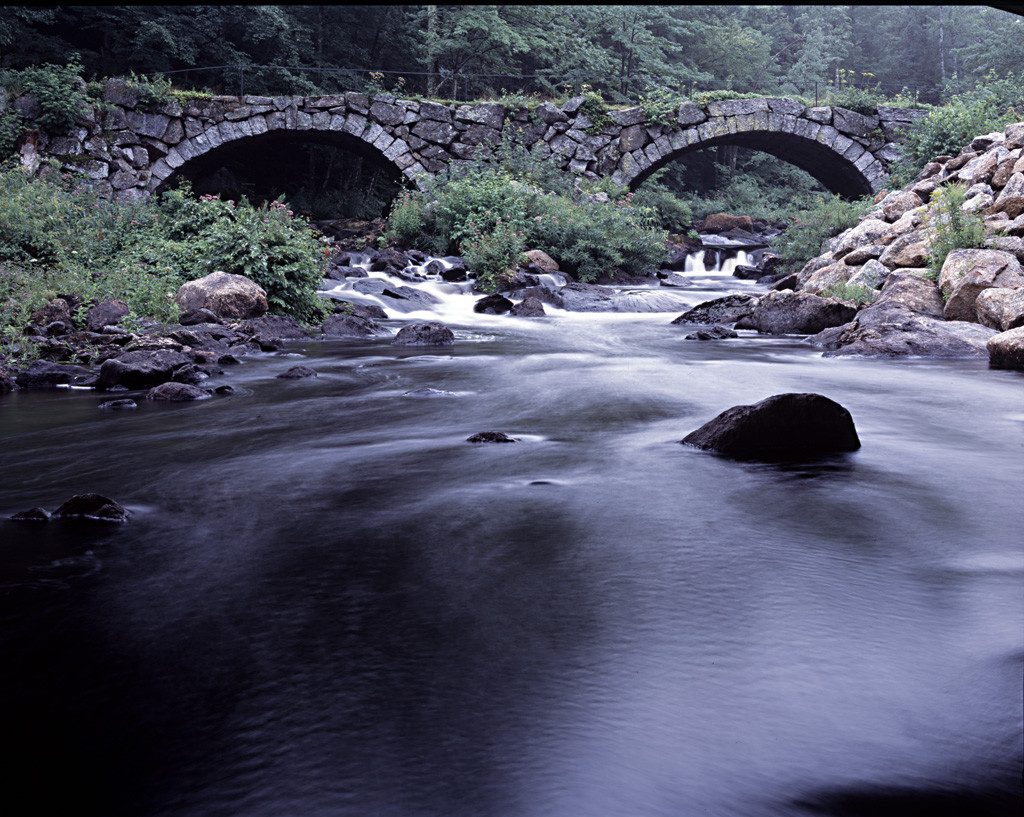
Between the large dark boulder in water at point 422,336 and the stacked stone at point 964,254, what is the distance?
14.0 ft

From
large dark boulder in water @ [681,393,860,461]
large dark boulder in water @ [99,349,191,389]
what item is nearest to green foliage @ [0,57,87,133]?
large dark boulder in water @ [99,349,191,389]

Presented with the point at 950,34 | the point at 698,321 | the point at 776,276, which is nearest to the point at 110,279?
the point at 698,321

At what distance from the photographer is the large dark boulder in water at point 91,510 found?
3.09 m

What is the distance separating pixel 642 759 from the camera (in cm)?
163

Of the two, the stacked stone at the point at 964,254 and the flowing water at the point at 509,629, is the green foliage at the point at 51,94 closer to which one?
the stacked stone at the point at 964,254

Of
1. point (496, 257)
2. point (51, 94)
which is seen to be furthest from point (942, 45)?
point (51, 94)

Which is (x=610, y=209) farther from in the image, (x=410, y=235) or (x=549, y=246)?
(x=410, y=235)

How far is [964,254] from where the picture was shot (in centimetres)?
927

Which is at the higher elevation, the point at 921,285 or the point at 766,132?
the point at 766,132

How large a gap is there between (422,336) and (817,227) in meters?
9.73

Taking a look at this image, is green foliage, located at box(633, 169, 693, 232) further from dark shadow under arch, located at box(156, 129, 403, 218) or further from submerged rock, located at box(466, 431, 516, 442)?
submerged rock, located at box(466, 431, 516, 442)

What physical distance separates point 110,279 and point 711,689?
29.1 feet

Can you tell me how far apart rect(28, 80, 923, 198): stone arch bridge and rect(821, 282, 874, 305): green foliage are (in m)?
11.3

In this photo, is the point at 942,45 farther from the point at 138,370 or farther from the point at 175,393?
the point at 175,393
